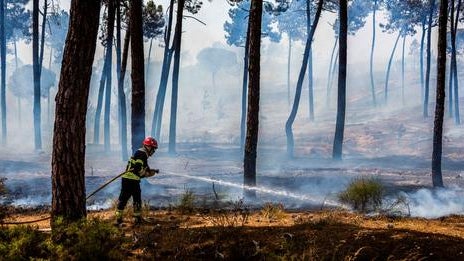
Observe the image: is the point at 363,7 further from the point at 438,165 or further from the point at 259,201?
the point at 259,201

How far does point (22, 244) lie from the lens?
16.7 feet

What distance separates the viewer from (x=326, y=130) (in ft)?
121

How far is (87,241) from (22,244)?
741mm

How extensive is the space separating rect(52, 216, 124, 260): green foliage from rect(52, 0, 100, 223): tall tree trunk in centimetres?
50

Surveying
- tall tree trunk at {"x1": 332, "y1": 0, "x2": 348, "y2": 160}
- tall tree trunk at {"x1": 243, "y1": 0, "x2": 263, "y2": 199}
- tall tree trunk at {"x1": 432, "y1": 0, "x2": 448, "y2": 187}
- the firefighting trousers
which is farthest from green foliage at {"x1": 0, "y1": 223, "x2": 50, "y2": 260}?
tall tree trunk at {"x1": 332, "y1": 0, "x2": 348, "y2": 160}

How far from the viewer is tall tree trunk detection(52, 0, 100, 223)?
598 centimetres

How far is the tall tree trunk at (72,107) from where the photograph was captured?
5.98 m

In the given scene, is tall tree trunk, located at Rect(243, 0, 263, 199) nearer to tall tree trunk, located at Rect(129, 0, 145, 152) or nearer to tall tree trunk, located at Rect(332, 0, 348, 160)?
tall tree trunk, located at Rect(129, 0, 145, 152)

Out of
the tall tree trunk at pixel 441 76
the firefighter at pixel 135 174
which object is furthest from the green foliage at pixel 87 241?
the tall tree trunk at pixel 441 76

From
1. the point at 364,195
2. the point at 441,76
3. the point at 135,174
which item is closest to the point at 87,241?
the point at 135,174

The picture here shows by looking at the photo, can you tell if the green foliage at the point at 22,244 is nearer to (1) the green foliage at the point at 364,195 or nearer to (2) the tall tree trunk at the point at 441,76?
(1) the green foliage at the point at 364,195

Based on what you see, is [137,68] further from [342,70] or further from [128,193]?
[342,70]

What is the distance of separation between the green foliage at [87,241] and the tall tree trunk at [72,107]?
50 cm

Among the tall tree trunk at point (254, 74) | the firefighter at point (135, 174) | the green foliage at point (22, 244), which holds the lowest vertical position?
the green foliage at point (22, 244)
